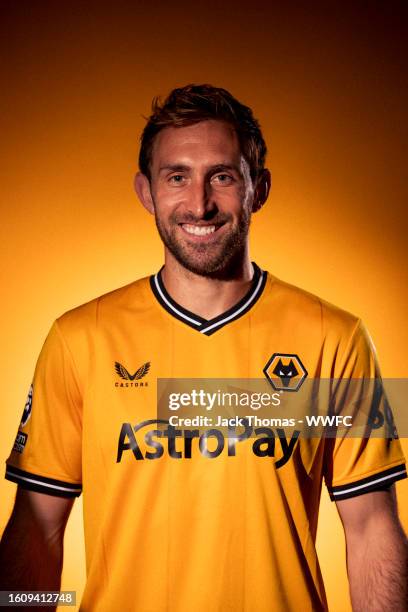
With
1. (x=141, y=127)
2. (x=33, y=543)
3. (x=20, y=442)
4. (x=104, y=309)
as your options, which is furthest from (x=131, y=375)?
(x=141, y=127)

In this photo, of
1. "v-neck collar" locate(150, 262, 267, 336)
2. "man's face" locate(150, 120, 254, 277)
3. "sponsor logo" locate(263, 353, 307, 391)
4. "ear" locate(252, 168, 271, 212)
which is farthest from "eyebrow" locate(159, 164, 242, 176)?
"sponsor logo" locate(263, 353, 307, 391)

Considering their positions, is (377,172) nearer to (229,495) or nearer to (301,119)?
(301,119)

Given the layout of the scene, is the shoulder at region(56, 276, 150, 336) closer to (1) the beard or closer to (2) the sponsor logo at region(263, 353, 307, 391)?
(1) the beard

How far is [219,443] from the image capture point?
4.57 feet

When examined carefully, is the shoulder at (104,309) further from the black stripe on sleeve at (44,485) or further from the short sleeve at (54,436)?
the black stripe on sleeve at (44,485)

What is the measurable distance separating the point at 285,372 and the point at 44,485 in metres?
0.50

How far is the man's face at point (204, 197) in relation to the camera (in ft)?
4.61

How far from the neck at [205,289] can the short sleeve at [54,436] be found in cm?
25

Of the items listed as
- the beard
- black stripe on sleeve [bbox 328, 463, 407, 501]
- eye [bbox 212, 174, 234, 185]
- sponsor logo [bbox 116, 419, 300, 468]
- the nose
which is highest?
eye [bbox 212, 174, 234, 185]

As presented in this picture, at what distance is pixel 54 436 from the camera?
56.4 inches

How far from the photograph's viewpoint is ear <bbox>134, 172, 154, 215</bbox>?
61.1 inches

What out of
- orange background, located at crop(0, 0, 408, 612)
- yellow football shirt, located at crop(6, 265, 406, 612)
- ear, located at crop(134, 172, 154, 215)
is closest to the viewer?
yellow football shirt, located at crop(6, 265, 406, 612)

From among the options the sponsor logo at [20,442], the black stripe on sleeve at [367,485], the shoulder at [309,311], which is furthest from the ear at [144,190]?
the black stripe on sleeve at [367,485]

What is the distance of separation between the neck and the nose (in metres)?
0.12
